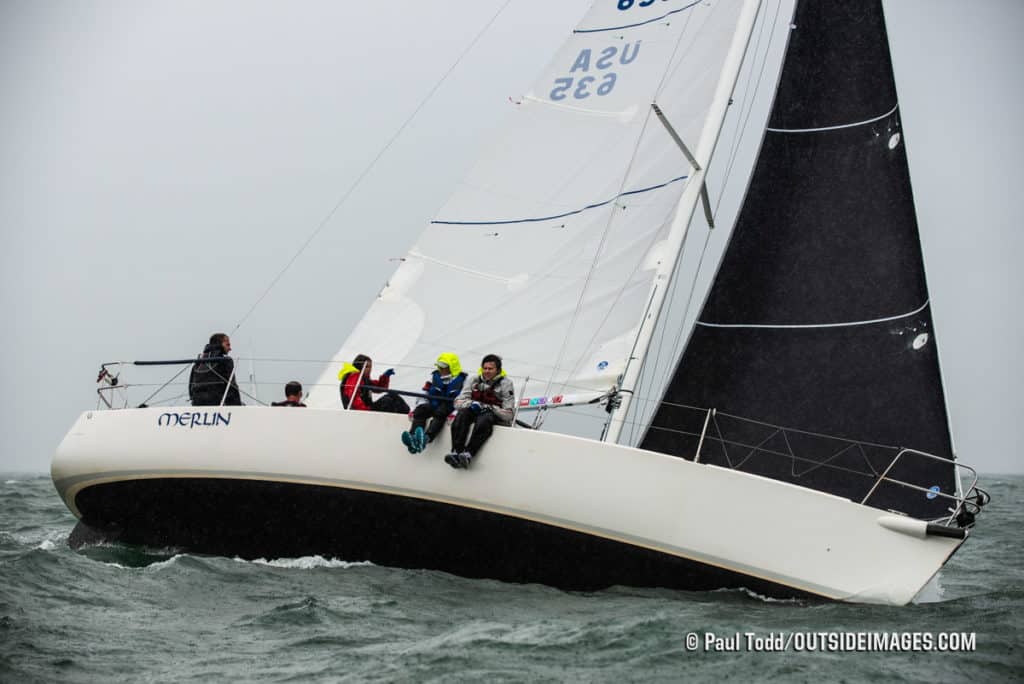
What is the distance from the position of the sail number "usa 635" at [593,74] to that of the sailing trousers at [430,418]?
385 cm

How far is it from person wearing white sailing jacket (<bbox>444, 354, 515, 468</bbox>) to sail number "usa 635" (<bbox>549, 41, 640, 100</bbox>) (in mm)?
3450

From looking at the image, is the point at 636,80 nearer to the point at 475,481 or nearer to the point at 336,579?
the point at 475,481

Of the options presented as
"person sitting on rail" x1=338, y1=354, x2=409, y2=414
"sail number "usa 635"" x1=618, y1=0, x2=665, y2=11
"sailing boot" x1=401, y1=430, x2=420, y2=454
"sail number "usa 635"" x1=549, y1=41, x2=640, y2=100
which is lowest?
"sailing boot" x1=401, y1=430, x2=420, y2=454

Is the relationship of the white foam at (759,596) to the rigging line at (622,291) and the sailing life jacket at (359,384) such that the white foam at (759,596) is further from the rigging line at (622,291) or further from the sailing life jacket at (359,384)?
the sailing life jacket at (359,384)

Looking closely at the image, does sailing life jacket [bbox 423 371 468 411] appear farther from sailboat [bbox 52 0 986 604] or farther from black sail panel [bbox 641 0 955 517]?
black sail panel [bbox 641 0 955 517]

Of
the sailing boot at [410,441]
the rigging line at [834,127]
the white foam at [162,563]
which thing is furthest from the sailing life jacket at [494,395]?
the rigging line at [834,127]

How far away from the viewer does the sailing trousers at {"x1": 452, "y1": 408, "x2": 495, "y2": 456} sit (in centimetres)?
766

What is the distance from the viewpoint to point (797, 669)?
5.59 m

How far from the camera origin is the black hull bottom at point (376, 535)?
740cm

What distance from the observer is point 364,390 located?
8.92 meters

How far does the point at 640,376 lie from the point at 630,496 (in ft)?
5.05

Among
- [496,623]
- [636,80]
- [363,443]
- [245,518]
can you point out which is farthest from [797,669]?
[636,80]

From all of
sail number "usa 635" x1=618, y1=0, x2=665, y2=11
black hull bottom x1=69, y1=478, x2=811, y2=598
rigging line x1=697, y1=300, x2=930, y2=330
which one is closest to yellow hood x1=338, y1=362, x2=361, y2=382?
black hull bottom x1=69, y1=478, x2=811, y2=598

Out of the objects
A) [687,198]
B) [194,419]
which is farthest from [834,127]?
[194,419]
